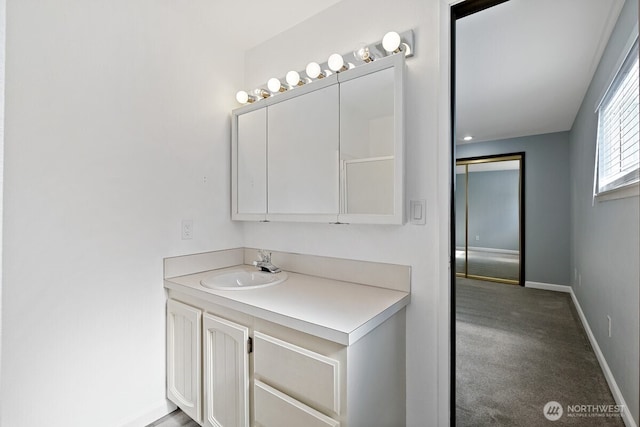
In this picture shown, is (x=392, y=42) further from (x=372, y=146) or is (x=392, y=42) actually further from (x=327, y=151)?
(x=327, y=151)

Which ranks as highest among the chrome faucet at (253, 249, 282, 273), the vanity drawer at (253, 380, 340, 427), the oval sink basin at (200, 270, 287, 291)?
the chrome faucet at (253, 249, 282, 273)

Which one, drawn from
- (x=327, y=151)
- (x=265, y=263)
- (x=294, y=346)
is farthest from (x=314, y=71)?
(x=294, y=346)

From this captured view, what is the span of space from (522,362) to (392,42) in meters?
2.13

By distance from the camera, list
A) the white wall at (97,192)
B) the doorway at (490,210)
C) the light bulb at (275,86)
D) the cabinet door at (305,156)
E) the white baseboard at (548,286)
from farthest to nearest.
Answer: the white baseboard at (548,286), the doorway at (490,210), the light bulb at (275,86), the cabinet door at (305,156), the white wall at (97,192)

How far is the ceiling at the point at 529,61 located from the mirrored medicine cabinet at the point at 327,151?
0.80 meters

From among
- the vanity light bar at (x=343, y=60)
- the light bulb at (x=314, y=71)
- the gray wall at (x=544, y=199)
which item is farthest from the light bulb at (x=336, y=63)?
the gray wall at (x=544, y=199)

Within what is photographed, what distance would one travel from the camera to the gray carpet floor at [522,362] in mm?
1626

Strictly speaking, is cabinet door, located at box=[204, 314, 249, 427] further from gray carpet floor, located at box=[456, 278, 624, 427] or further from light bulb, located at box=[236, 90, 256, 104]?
light bulb, located at box=[236, 90, 256, 104]

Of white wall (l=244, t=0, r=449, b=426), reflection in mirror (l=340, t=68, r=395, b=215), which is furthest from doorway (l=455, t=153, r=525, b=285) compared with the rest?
reflection in mirror (l=340, t=68, r=395, b=215)

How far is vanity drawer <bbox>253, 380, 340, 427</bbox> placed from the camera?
1125 millimetres

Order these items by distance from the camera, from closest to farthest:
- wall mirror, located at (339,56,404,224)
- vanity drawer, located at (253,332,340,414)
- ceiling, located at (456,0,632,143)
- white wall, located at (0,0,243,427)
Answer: vanity drawer, located at (253,332,340,414) → white wall, located at (0,0,243,427) → wall mirror, located at (339,56,404,224) → ceiling, located at (456,0,632,143)

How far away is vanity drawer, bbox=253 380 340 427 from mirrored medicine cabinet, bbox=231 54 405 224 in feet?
2.78

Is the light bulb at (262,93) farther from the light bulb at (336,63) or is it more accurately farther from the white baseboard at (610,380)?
the white baseboard at (610,380)

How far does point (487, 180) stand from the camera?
2684 millimetres
